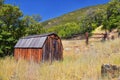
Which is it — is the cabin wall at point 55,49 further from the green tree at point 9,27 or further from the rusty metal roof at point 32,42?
the green tree at point 9,27

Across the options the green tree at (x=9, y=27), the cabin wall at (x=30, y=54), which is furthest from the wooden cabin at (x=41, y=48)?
the green tree at (x=9, y=27)

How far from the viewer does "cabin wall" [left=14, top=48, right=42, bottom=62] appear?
693 inches

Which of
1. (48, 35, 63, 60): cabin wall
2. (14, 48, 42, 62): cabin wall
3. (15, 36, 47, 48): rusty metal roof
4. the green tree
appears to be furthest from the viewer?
the green tree

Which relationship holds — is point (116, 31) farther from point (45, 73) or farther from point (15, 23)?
point (45, 73)

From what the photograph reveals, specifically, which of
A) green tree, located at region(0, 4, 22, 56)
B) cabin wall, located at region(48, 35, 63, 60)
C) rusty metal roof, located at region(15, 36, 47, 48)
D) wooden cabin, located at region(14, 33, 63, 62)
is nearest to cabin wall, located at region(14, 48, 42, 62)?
wooden cabin, located at region(14, 33, 63, 62)

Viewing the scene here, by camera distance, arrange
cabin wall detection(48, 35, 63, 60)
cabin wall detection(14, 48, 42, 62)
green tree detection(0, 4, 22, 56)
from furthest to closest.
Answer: green tree detection(0, 4, 22, 56), cabin wall detection(48, 35, 63, 60), cabin wall detection(14, 48, 42, 62)

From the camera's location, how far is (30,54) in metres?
18.5

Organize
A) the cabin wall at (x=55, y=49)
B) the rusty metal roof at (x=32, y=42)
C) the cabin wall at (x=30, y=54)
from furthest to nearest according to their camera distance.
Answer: the cabin wall at (x=55, y=49) < the rusty metal roof at (x=32, y=42) < the cabin wall at (x=30, y=54)

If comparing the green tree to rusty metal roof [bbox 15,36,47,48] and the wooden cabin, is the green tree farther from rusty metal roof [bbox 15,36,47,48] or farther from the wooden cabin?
the wooden cabin

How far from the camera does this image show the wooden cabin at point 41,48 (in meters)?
17.7

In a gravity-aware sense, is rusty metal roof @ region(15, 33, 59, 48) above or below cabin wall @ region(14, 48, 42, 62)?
above

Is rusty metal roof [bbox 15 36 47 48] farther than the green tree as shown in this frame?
No

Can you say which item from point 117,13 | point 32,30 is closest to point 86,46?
point 32,30

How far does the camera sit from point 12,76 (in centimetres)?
1002
